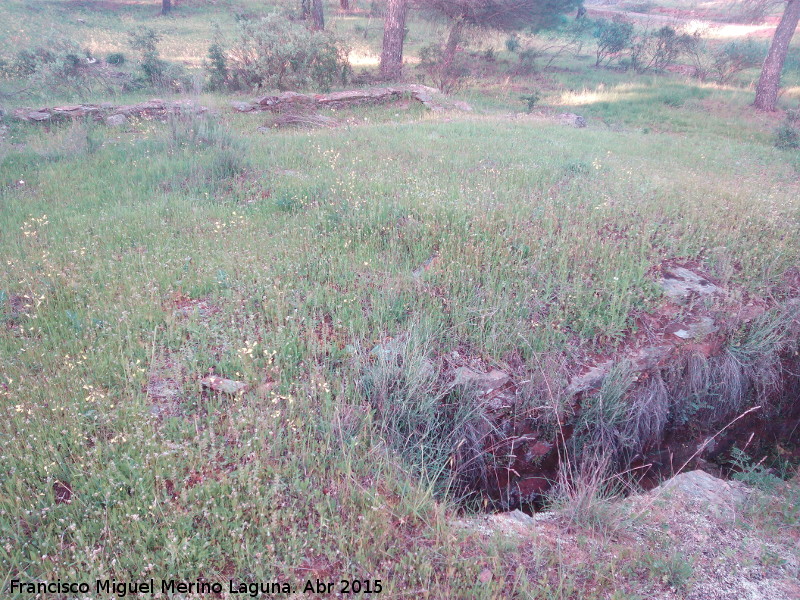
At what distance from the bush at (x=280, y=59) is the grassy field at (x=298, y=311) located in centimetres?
487

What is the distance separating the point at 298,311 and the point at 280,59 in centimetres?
1223

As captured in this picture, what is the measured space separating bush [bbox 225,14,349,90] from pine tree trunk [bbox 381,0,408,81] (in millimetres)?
1902

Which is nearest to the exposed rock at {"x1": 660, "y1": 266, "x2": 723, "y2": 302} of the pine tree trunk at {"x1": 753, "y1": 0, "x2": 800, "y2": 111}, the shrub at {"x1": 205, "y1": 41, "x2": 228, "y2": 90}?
the shrub at {"x1": 205, "y1": 41, "x2": 228, "y2": 90}

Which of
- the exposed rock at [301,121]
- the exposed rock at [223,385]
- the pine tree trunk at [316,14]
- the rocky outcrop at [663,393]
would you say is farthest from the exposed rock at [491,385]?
the pine tree trunk at [316,14]

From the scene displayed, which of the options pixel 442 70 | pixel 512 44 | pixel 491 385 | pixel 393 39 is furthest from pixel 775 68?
pixel 491 385

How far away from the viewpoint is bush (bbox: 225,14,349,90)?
14695mm

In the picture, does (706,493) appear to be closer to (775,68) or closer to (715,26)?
(775,68)

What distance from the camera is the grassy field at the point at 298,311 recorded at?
9.52ft

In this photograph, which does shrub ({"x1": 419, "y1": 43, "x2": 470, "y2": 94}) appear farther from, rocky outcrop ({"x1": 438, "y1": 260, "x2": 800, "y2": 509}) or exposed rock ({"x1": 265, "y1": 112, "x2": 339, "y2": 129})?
rocky outcrop ({"x1": 438, "y1": 260, "x2": 800, "y2": 509})

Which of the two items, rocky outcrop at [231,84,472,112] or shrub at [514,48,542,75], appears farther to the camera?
shrub at [514,48,542,75]

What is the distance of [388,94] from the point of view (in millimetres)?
14359

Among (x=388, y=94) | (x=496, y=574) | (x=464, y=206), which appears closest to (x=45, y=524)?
(x=496, y=574)

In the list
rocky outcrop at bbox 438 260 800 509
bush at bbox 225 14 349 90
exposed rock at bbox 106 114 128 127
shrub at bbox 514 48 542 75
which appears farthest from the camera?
shrub at bbox 514 48 542 75

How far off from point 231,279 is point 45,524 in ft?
8.85
